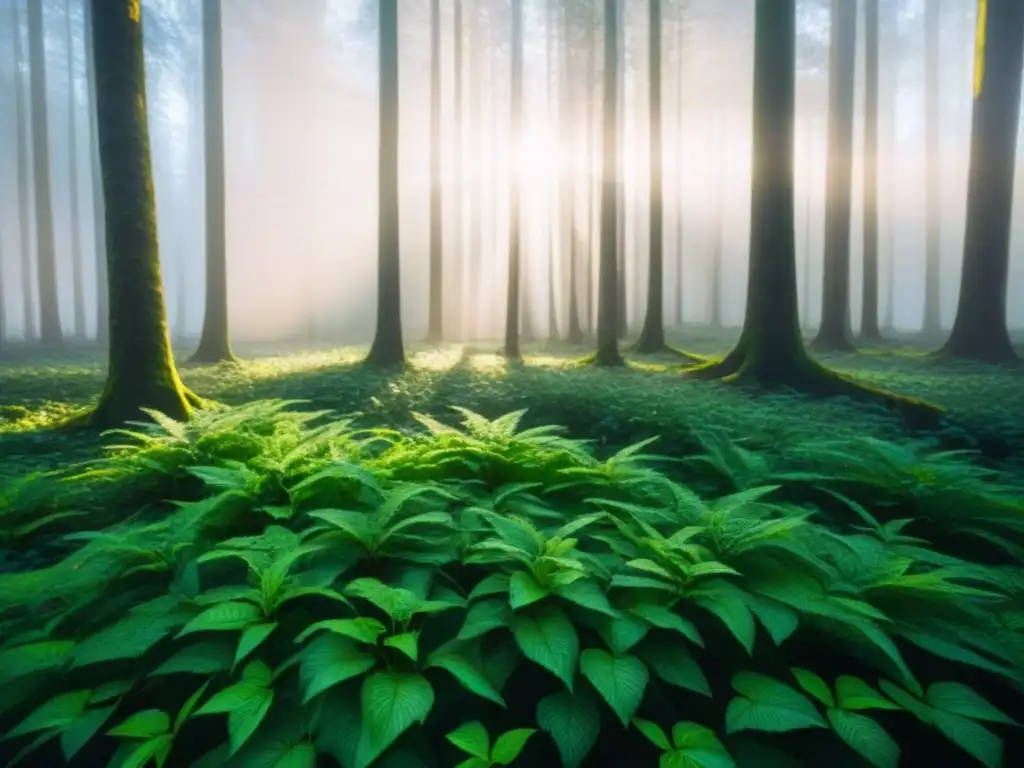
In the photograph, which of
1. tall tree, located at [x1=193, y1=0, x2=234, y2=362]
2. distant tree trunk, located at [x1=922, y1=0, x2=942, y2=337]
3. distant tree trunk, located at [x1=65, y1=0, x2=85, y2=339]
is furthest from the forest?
distant tree trunk, located at [x1=922, y1=0, x2=942, y2=337]

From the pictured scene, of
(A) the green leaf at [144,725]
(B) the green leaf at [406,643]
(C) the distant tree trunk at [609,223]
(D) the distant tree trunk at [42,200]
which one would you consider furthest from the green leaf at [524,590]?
(D) the distant tree trunk at [42,200]

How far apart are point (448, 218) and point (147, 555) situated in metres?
37.6

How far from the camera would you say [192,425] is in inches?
232

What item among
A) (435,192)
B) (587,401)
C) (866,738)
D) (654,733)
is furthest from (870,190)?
(654,733)

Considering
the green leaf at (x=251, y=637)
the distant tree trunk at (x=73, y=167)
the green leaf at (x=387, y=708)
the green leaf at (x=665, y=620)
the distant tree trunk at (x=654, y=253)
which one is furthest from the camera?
the distant tree trunk at (x=73, y=167)

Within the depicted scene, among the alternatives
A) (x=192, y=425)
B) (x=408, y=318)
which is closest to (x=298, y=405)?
(x=192, y=425)

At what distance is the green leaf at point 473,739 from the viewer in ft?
7.16

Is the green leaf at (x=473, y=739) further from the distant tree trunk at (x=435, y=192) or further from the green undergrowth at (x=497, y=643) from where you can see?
the distant tree trunk at (x=435, y=192)

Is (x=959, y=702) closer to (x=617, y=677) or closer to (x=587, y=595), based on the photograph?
(x=617, y=677)

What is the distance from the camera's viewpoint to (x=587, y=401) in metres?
9.41

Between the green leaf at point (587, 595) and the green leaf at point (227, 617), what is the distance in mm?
1328

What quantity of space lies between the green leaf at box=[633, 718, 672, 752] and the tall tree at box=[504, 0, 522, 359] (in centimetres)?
1639

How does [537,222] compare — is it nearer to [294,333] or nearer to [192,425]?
[294,333]

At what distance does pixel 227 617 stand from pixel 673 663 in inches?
73.4
